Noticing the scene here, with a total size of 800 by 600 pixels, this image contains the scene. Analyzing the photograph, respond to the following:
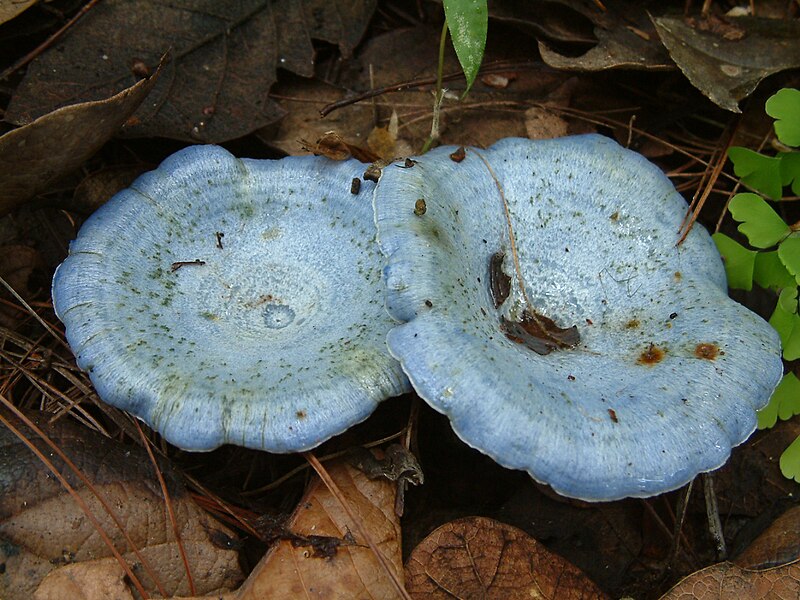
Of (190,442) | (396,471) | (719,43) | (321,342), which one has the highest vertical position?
(719,43)

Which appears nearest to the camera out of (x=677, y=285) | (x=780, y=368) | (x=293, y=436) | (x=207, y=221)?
(x=293, y=436)

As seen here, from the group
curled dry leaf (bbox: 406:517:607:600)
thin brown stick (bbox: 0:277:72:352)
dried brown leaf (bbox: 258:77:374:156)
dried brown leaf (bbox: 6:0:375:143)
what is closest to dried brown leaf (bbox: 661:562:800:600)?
curled dry leaf (bbox: 406:517:607:600)

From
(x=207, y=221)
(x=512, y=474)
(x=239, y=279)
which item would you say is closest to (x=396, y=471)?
(x=512, y=474)

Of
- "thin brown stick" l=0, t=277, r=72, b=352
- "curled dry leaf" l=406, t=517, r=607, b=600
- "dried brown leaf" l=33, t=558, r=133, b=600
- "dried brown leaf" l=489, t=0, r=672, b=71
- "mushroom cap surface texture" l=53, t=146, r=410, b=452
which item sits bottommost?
"dried brown leaf" l=33, t=558, r=133, b=600

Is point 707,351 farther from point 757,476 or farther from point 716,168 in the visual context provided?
point 716,168

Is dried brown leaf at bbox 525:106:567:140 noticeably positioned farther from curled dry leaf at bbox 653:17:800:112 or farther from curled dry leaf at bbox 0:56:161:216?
curled dry leaf at bbox 0:56:161:216

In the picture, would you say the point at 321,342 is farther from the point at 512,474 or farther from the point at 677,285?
the point at 677,285
